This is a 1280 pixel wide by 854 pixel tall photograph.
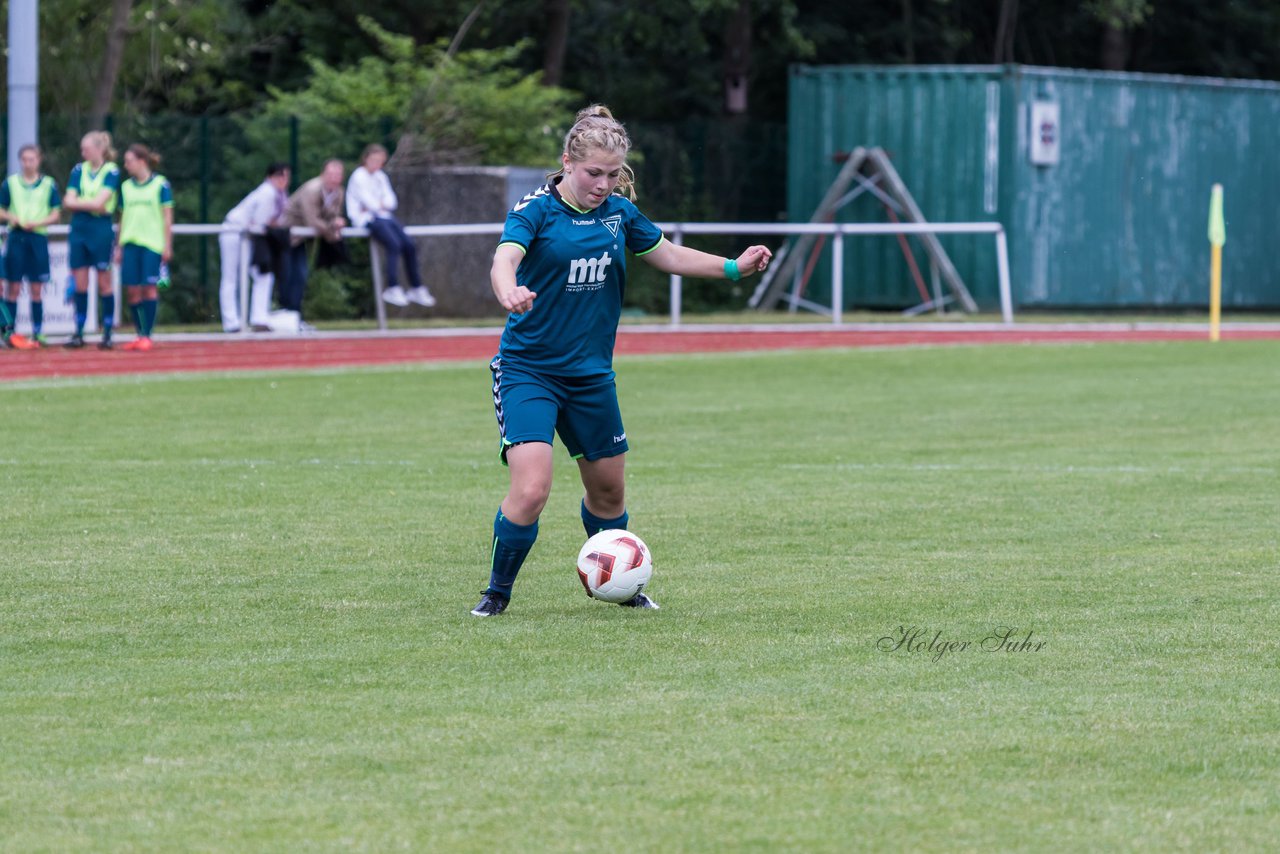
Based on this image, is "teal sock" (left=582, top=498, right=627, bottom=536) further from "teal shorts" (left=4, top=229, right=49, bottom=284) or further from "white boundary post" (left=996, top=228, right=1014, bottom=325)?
"white boundary post" (left=996, top=228, right=1014, bottom=325)

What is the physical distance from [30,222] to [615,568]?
14.1 m

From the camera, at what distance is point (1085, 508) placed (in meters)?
9.88

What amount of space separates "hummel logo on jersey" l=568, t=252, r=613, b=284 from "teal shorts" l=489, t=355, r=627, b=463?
32 cm

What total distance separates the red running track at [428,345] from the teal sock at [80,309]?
0.23 metres

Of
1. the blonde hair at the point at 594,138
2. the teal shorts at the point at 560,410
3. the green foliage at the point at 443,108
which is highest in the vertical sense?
the green foliage at the point at 443,108

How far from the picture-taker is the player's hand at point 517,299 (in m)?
6.36

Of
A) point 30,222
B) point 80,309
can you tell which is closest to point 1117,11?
point 80,309

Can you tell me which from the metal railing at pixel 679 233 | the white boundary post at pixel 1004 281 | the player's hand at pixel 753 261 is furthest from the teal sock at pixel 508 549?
the white boundary post at pixel 1004 281

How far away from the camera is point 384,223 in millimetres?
23031

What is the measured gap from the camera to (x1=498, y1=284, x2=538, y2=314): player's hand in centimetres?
636

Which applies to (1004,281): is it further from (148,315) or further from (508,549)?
(508,549)

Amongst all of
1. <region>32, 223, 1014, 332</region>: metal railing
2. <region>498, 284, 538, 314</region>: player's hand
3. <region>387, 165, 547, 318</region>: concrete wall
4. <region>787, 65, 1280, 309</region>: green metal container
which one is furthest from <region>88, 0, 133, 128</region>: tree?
<region>498, 284, 538, 314</region>: player's hand

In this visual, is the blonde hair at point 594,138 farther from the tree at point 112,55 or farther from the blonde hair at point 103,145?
the tree at point 112,55

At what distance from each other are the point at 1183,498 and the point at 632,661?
4.82 m
